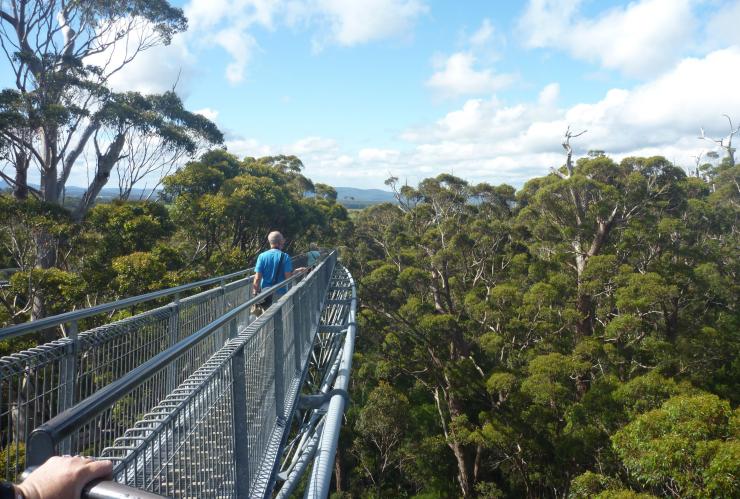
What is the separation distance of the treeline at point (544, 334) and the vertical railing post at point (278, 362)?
7.31m

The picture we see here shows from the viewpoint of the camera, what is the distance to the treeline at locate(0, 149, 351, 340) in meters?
10.1

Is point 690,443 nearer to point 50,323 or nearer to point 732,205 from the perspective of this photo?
point 50,323

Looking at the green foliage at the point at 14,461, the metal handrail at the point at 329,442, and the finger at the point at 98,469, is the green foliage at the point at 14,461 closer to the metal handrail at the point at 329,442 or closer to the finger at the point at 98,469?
the finger at the point at 98,469

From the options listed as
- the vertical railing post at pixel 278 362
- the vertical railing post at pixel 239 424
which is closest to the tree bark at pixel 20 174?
the vertical railing post at pixel 278 362

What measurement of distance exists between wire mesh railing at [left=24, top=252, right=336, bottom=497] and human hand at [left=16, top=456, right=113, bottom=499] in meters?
0.04

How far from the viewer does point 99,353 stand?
3.60 metres

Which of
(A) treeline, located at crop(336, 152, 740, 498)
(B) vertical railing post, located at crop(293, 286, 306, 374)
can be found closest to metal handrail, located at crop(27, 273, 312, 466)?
(B) vertical railing post, located at crop(293, 286, 306, 374)

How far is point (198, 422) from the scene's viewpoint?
1933 mm

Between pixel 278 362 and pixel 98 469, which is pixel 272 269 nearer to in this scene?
pixel 278 362

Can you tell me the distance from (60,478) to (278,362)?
8.28ft

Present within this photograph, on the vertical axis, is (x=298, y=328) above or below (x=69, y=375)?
below

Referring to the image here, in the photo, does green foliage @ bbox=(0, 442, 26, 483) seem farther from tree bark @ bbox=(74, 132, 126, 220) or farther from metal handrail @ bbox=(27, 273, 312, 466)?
tree bark @ bbox=(74, 132, 126, 220)

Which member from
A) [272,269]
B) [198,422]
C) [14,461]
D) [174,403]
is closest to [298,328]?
[272,269]

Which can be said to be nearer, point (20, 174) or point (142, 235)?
point (142, 235)
